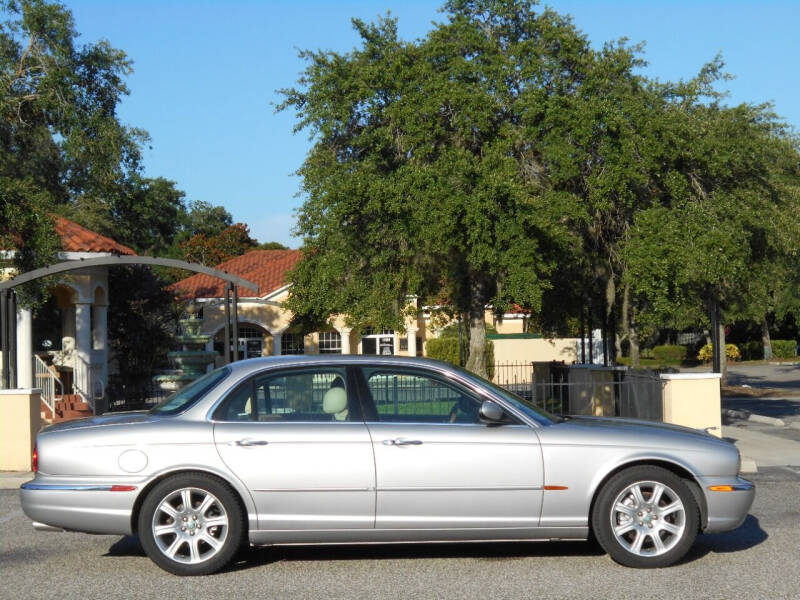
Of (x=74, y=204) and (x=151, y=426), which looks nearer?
(x=151, y=426)

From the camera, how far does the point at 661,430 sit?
7422mm

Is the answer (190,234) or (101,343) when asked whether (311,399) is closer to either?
(101,343)

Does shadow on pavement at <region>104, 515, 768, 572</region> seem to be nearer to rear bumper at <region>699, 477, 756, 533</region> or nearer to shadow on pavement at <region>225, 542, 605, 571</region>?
shadow on pavement at <region>225, 542, 605, 571</region>

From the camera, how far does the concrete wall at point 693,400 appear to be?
1381 cm

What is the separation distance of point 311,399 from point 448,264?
13.7 m

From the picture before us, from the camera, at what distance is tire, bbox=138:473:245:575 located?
691 centimetres

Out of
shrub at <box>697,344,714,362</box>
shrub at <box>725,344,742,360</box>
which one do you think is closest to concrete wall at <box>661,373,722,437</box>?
shrub at <box>697,344,714,362</box>

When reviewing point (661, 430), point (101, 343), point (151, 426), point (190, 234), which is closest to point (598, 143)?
point (661, 430)

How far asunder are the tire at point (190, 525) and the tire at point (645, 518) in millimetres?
2610

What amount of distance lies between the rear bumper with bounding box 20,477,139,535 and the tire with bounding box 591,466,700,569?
3354 mm

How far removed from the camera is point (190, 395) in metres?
7.38

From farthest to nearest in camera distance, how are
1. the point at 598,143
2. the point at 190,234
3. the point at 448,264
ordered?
the point at 190,234 → the point at 448,264 → the point at 598,143

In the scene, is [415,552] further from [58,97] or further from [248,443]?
[58,97]

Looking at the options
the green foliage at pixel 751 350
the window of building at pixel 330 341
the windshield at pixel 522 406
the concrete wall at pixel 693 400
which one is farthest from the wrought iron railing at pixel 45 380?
the green foliage at pixel 751 350
